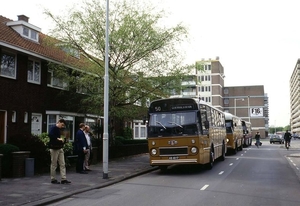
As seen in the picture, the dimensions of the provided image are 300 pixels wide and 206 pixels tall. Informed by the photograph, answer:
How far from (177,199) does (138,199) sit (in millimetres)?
970

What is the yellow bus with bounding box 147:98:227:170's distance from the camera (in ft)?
46.8

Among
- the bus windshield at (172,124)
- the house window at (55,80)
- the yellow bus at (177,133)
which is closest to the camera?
the yellow bus at (177,133)

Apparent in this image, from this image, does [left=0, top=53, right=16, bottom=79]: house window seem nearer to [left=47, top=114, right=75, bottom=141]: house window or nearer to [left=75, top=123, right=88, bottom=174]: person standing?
[left=47, top=114, right=75, bottom=141]: house window

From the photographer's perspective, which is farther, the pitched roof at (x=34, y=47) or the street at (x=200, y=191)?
the pitched roof at (x=34, y=47)

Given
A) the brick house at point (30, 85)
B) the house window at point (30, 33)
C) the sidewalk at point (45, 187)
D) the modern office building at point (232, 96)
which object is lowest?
the sidewalk at point (45, 187)

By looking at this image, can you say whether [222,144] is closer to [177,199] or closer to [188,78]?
[188,78]

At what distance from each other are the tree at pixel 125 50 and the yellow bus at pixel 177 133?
443cm

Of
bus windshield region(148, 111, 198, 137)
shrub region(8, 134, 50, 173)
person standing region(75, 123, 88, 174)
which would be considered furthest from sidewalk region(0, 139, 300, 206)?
bus windshield region(148, 111, 198, 137)

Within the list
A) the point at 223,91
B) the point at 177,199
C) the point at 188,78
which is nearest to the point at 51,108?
the point at 188,78

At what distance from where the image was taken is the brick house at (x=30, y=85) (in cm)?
1855

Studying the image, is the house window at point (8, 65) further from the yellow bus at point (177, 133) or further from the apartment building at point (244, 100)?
the apartment building at point (244, 100)

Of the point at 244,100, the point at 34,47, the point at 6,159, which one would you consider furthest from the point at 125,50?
the point at 244,100

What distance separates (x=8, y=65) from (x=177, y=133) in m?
10.1

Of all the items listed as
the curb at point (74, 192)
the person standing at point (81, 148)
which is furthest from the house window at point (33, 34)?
the curb at point (74, 192)
